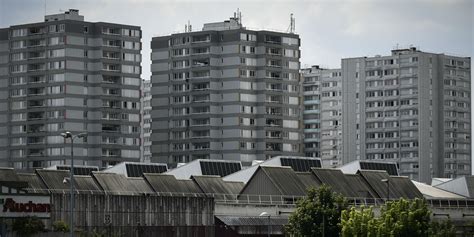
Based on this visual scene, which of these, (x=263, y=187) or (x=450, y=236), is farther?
(x=263, y=187)

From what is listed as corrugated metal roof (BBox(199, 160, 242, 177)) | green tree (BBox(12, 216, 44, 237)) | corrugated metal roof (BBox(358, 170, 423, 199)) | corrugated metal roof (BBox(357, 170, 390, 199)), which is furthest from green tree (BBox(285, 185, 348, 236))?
corrugated metal roof (BBox(199, 160, 242, 177))

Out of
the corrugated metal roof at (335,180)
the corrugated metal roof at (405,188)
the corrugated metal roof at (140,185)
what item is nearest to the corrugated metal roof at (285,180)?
the corrugated metal roof at (335,180)

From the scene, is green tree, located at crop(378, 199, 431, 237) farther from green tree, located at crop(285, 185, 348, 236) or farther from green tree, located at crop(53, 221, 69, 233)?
green tree, located at crop(53, 221, 69, 233)

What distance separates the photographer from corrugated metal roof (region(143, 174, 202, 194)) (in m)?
167

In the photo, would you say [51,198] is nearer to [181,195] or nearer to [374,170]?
[181,195]

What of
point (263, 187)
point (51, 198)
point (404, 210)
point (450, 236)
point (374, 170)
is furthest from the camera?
point (374, 170)

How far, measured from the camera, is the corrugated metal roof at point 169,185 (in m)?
167

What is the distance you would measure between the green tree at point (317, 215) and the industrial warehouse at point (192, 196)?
12.1ft

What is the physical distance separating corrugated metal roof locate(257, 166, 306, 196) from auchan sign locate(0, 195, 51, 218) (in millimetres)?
47171

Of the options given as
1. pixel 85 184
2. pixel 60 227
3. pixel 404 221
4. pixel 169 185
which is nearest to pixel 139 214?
pixel 60 227

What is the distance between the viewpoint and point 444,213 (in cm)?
18662

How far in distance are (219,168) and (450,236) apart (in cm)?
4838

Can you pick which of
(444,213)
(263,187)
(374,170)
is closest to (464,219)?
(444,213)

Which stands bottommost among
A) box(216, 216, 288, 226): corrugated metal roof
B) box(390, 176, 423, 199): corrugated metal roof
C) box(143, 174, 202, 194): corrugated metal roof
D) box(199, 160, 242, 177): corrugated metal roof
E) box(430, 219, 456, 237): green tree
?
box(430, 219, 456, 237): green tree
